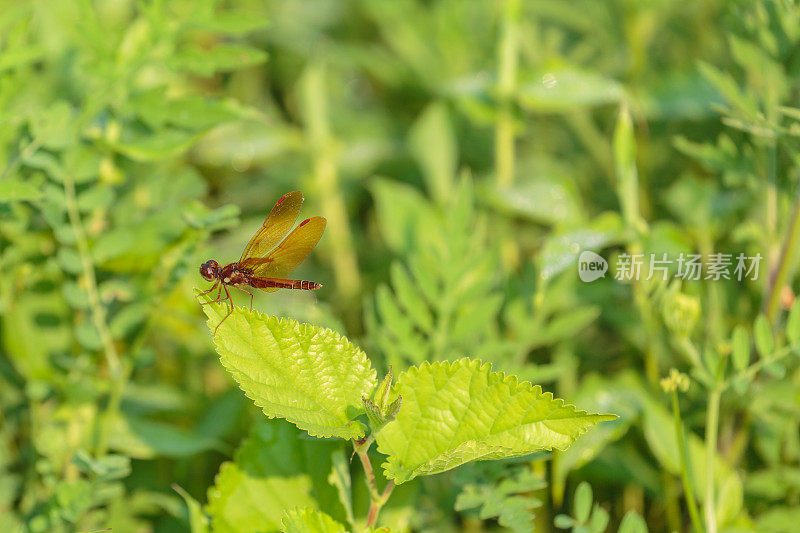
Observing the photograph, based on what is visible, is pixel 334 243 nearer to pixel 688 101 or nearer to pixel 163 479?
pixel 163 479

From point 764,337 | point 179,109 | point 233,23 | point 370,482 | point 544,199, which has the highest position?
point 233,23

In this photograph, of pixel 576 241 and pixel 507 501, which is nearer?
pixel 507 501

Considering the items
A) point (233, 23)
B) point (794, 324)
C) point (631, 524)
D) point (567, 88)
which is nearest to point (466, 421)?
point (631, 524)

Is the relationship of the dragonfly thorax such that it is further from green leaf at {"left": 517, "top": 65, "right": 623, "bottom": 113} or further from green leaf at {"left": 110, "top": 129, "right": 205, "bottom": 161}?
green leaf at {"left": 517, "top": 65, "right": 623, "bottom": 113}

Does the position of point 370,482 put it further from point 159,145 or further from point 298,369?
point 159,145

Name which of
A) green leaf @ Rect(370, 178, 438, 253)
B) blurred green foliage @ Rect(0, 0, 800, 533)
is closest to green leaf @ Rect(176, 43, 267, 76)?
blurred green foliage @ Rect(0, 0, 800, 533)

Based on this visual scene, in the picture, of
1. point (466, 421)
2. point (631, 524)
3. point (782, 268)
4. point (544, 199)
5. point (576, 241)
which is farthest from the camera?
point (544, 199)
